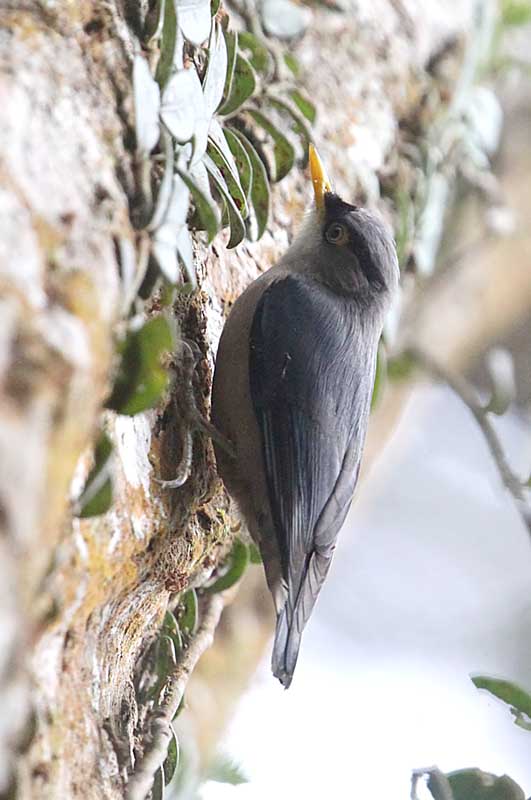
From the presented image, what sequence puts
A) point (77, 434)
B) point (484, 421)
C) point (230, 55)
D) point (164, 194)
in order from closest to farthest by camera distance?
point (77, 434)
point (164, 194)
point (230, 55)
point (484, 421)

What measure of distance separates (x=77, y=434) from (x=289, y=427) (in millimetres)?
990

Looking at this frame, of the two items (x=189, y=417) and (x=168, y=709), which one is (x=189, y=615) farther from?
(x=189, y=417)

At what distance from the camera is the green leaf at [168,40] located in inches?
63.2

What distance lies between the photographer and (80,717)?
1439 millimetres

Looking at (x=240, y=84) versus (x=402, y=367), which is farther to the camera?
(x=402, y=367)

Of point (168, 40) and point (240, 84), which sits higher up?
point (168, 40)

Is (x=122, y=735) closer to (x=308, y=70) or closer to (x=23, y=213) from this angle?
(x=23, y=213)

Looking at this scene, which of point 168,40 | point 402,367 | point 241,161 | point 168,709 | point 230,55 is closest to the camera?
point 168,40

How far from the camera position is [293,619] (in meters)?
2.06

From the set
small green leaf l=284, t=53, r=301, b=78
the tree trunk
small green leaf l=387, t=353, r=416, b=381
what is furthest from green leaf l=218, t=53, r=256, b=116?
small green leaf l=387, t=353, r=416, b=381

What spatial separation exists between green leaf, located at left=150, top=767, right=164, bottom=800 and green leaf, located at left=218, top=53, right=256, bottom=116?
1.31 metres

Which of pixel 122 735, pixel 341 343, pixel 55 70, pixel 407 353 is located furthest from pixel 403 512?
pixel 55 70

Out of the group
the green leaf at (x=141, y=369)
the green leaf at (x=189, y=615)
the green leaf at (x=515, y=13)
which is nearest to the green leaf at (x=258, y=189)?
the green leaf at (x=189, y=615)

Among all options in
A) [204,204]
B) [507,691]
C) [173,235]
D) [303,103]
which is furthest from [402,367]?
[173,235]
